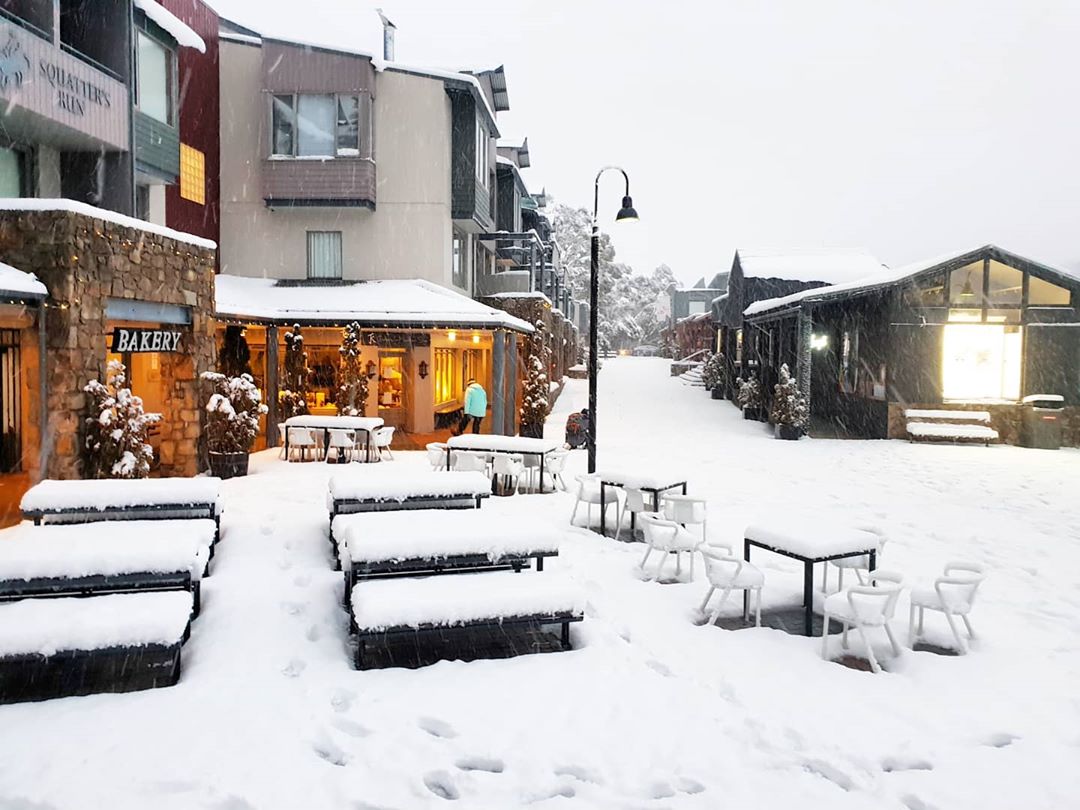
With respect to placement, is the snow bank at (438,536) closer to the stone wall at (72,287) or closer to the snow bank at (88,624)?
the snow bank at (88,624)

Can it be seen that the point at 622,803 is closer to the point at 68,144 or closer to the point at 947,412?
the point at 68,144

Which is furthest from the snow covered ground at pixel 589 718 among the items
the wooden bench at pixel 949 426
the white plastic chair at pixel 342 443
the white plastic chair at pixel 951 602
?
the wooden bench at pixel 949 426

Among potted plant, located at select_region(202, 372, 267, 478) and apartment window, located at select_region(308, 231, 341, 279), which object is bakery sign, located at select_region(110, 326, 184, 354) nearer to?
potted plant, located at select_region(202, 372, 267, 478)

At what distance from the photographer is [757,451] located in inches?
703

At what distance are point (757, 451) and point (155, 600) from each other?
47.9ft

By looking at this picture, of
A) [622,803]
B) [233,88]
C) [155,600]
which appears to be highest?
[233,88]

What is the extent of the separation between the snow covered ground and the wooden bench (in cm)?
1201

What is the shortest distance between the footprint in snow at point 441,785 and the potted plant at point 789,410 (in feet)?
56.6

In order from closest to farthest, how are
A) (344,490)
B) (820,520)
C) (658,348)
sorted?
(820,520)
(344,490)
(658,348)

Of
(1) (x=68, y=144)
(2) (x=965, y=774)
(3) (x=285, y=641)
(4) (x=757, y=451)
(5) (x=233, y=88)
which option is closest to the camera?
(2) (x=965, y=774)

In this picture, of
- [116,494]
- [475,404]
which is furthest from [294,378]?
[116,494]

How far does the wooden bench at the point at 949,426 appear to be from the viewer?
19562mm

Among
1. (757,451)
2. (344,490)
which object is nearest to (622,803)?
(344,490)

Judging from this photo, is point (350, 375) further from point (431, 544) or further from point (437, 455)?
point (431, 544)
